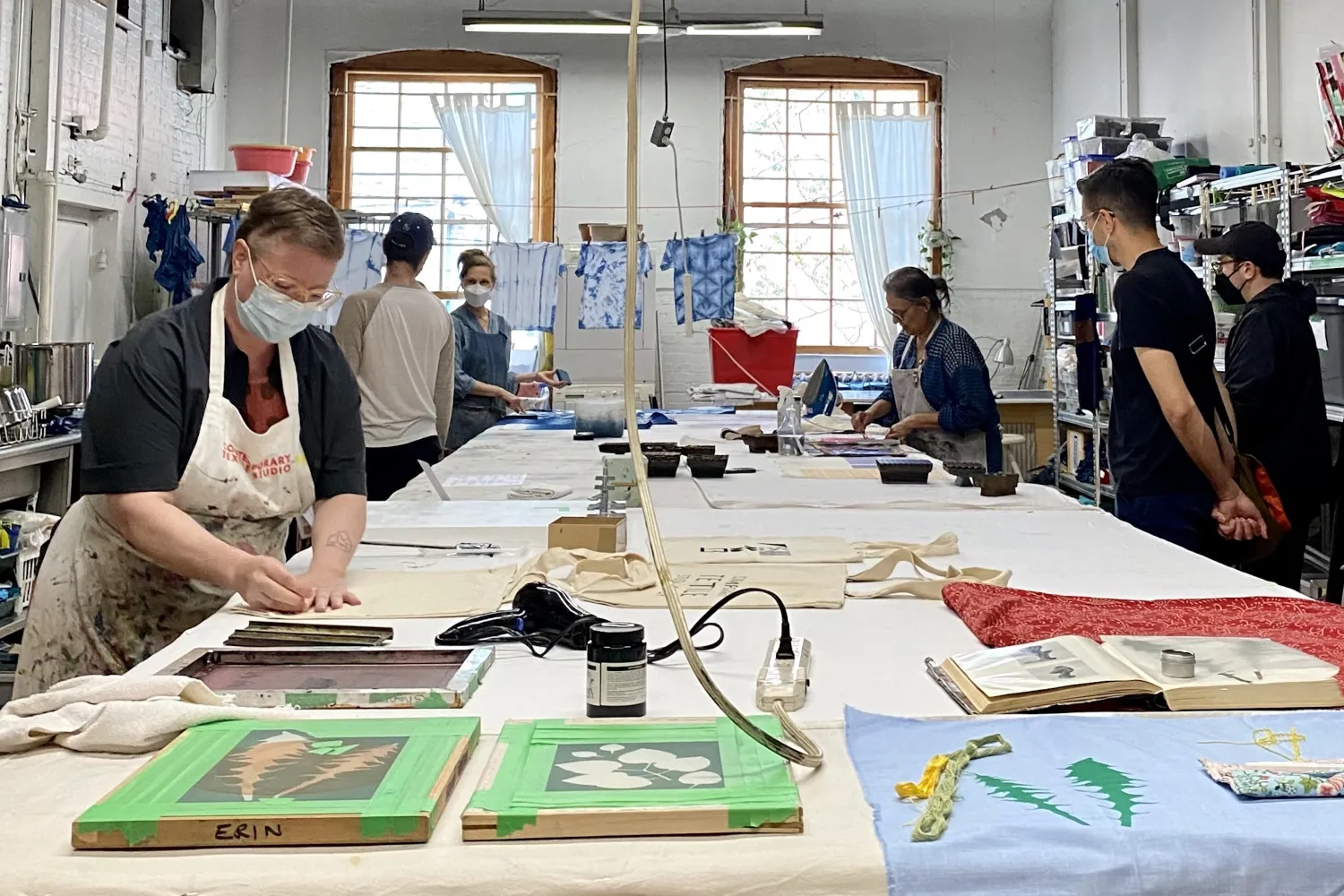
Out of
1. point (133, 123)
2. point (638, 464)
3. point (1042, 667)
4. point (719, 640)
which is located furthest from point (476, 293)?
point (638, 464)

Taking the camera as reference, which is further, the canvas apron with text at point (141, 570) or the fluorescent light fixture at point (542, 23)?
the fluorescent light fixture at point (542, 23)

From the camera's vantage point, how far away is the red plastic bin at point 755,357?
7945mm

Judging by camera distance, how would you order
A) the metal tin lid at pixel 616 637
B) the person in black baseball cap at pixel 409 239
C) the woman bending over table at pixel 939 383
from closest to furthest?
the metal tin lid at pixel 616 637
the person in black baseball cap at pixel 409 239
the woman bending over table at pixel 939 383

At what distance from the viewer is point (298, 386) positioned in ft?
7.85

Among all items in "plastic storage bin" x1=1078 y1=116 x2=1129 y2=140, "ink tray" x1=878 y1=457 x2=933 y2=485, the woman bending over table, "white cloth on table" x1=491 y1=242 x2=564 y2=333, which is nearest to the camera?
"ink tray" x1=878 y1=457 x2=933 y2=485

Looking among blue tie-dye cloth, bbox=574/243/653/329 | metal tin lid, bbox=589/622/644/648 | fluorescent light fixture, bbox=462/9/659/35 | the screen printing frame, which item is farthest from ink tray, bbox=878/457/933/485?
blue tie-dye cloth, bbox=574/243/653/329

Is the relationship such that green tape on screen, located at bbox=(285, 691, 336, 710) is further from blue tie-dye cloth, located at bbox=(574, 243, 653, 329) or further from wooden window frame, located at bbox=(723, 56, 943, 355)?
wooden window frame, located at bbox=(723, 56, 943, 355)

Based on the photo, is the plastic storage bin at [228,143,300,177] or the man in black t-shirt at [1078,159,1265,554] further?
the plastic storage bin at [228,143,300,177]

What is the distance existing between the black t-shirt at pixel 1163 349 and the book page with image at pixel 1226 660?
145 cm

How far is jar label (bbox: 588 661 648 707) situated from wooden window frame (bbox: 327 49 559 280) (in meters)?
8.21

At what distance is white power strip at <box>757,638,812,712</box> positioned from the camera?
1.52 m

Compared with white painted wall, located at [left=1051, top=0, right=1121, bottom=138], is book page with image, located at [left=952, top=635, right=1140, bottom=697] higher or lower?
lower

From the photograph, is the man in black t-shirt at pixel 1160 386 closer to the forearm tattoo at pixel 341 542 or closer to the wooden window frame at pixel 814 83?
the forearm tattoo at pixel 341 542

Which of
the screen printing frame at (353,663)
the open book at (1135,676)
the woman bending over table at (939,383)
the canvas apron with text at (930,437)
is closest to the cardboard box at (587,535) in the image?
the screen printing frame at (353,663)
